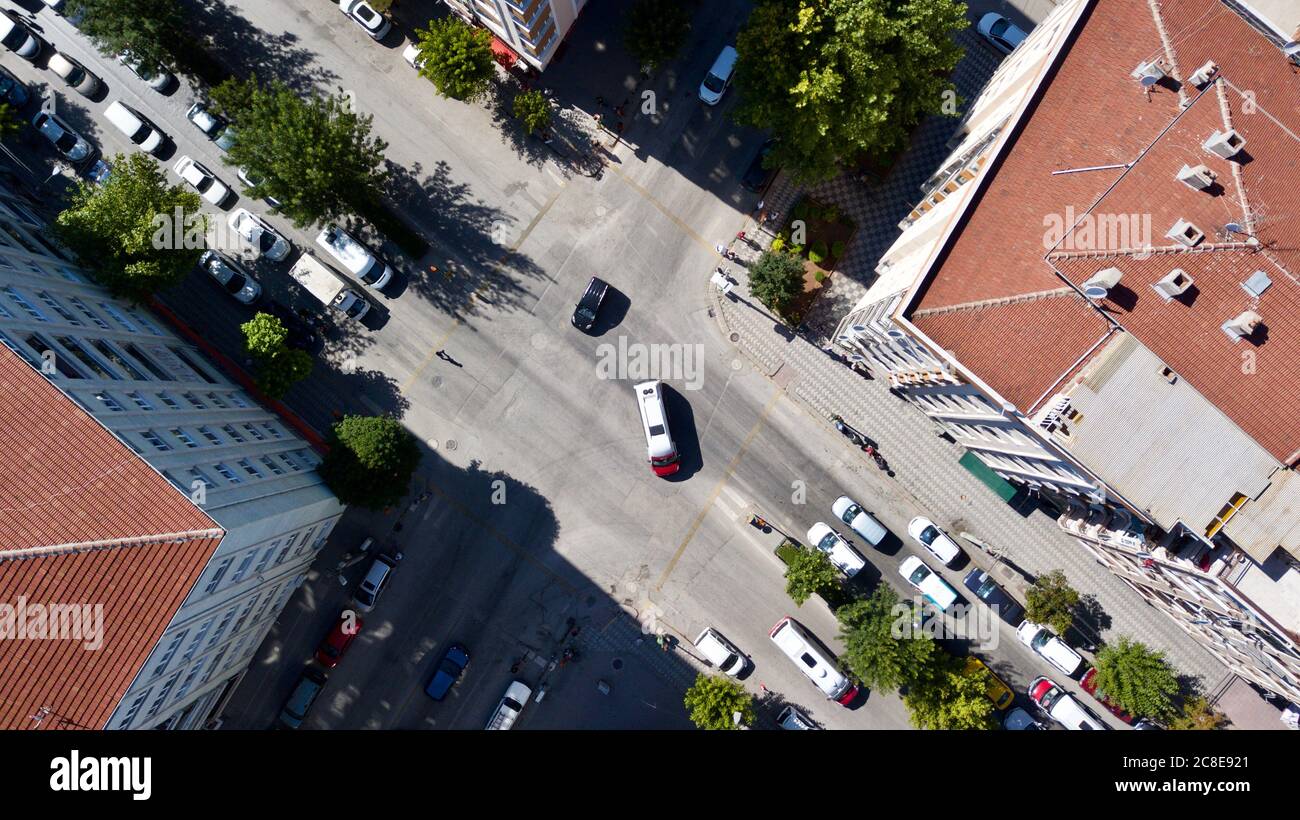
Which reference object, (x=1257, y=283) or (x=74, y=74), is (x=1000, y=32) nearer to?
(x=1257, y=283)

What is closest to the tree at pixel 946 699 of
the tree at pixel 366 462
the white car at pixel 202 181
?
the tree at pixel 366 462

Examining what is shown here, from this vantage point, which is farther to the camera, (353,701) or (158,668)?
(353,701)

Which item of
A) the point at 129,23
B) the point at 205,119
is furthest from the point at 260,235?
the point at 129,23

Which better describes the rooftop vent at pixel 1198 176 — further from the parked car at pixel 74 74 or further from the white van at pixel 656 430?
the parked car at pixel 74 74
